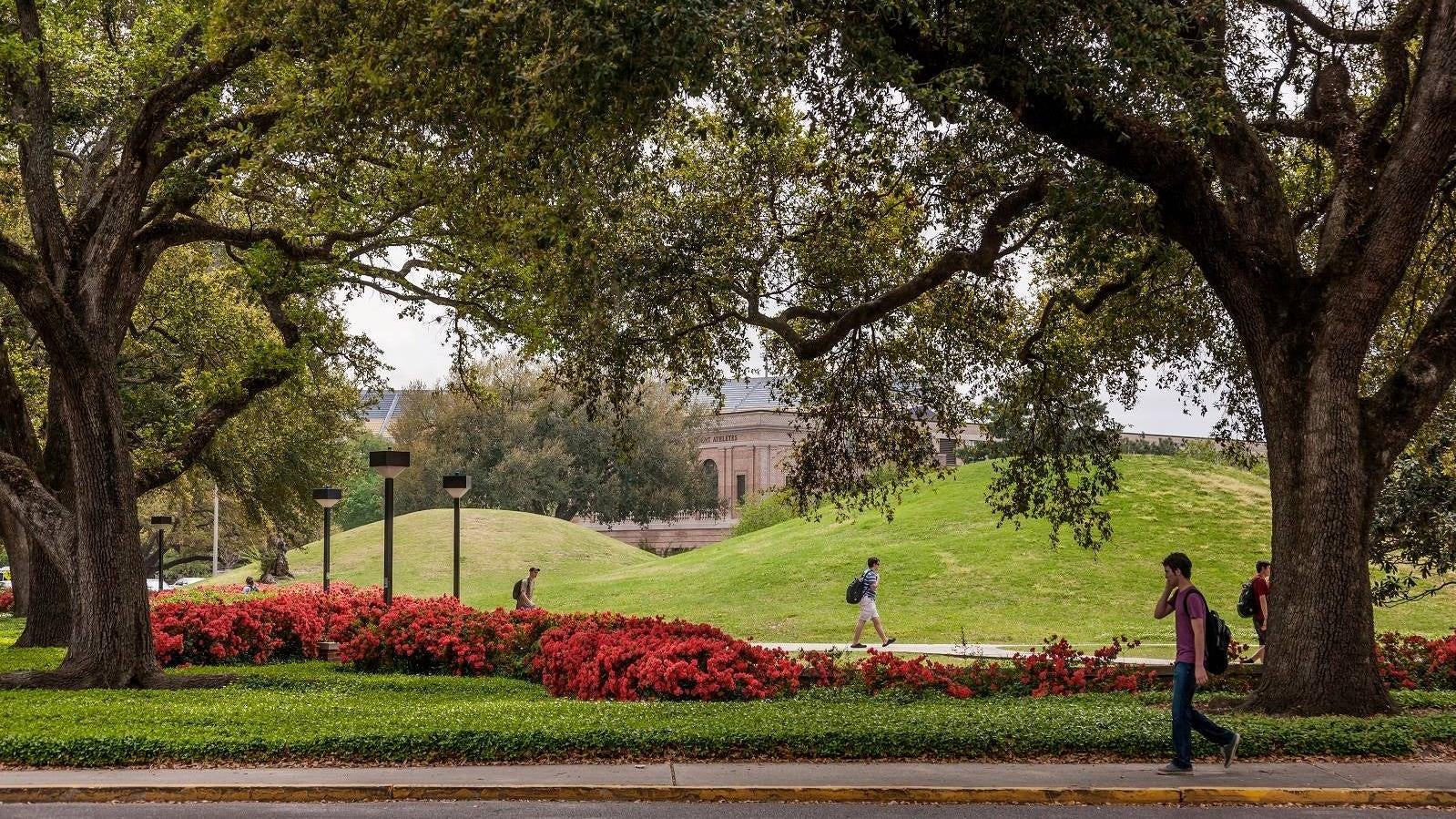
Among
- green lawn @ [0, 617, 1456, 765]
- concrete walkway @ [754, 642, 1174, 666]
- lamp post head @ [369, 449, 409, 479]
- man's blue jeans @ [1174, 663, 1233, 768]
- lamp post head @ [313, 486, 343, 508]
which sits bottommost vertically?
concrete walkway @ [754, 642, 1174, 666]

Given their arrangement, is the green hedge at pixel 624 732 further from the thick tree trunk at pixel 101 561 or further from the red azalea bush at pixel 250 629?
the red azalea bush at pixel 250 629

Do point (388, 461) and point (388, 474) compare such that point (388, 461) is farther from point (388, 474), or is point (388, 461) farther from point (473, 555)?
point (473, 555)

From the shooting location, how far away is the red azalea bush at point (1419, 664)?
1606 centimetres

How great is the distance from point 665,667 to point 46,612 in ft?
44.7

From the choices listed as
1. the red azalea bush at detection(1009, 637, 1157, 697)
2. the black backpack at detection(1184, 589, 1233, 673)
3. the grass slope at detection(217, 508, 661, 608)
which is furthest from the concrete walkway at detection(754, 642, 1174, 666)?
the grass slope at detection(217, 508, 661, 608)

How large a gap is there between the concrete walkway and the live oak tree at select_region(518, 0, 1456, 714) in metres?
4.57

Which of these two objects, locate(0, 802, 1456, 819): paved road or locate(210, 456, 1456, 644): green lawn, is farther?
locate(210, 456, 1456, 644): green lawn

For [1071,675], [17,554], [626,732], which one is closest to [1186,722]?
[626,732]

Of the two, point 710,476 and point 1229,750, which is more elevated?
point 710,476

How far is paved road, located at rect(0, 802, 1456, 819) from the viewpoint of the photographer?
9297mm

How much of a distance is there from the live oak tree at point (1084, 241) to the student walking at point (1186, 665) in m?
2.77

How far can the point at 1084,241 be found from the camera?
13117 millimetres

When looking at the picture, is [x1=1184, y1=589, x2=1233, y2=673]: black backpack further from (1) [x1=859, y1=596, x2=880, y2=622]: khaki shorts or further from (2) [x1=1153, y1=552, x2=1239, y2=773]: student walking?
(1) [x1=859, y1=596, x2=880, y2=622]: khaki shorts

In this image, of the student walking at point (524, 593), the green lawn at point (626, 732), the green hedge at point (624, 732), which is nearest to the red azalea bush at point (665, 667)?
the green lawn at point (626, 732)
